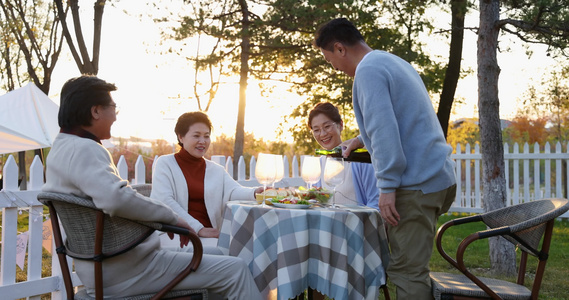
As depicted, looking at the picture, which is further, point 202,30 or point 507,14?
point 202,30

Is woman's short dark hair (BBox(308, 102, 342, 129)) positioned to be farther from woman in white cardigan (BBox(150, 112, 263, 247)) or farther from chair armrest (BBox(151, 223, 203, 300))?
chair armrest (BBox(151, 223, 203, 300))

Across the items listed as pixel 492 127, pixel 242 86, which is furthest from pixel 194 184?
pixel 242 86

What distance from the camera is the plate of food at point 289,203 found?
2.72 metres

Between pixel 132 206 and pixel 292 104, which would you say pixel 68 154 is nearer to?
pixel 132 206

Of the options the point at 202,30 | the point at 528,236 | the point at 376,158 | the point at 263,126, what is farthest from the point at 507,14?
the point at 263,126

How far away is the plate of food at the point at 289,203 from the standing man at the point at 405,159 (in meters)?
0.44

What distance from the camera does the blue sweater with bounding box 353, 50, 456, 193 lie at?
2.39 meters

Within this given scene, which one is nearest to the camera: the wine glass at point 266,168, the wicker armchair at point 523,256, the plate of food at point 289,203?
the wicker armchair at point 523,256

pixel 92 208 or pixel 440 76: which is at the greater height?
pixel 440 76

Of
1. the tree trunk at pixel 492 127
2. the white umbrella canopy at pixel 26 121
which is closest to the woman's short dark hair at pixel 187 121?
the tree trunk at pixel 492 127

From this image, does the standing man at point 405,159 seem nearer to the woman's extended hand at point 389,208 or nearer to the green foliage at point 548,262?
the woman's extended hand at point 389,208

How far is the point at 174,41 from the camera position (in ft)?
39.5

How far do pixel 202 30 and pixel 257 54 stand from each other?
144cm

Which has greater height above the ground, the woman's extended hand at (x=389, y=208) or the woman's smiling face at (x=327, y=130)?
the woman's smiling face at (x=327, y=130)
